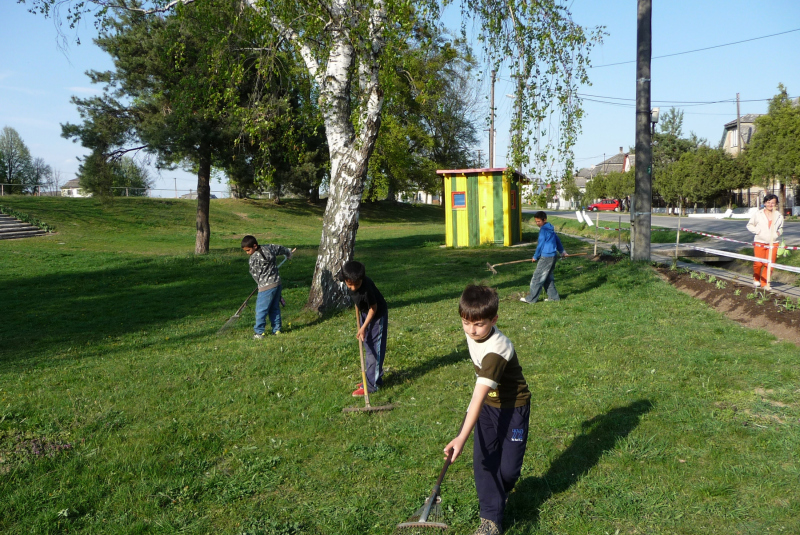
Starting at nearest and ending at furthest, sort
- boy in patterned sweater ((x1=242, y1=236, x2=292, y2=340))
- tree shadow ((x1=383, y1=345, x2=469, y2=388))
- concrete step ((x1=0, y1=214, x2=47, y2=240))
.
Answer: tree shadow ((x1=383, y1=345, x2=469, y2=388))
boy in patterned sweater ((x1=242, y1=236, x2=292, y2=340))
concrete step ((x1=0, y1=214, x2=47, y2=240))

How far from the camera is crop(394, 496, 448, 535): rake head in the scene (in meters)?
3.58

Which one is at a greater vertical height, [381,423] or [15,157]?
[15,157]

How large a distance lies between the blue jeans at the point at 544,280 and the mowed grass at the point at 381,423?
356 millimetres

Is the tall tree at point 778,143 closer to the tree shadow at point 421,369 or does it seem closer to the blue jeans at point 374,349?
the tree shadow at point 421,369

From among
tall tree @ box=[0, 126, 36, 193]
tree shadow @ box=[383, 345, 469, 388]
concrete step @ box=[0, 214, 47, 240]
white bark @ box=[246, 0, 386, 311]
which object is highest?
tall tree @ box=[0, 126, 36, 193]

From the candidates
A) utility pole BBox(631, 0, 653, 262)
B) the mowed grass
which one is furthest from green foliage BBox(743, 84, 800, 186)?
the mowed grass

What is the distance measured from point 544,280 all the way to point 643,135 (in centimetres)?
562

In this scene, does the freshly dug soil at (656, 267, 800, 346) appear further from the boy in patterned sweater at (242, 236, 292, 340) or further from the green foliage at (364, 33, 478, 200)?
the green foliage at (364, 33, 478, 200)

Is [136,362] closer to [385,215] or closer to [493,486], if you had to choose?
[493,486]

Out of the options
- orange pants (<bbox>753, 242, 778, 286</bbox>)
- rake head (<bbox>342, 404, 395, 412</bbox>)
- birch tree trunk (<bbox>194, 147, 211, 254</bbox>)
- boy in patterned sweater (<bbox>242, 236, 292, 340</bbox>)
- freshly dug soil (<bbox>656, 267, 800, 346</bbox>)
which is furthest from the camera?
birch tree trunk (<bbox>194, 147, 211, 254</bbox>)

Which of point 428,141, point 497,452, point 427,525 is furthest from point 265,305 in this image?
point 428,141

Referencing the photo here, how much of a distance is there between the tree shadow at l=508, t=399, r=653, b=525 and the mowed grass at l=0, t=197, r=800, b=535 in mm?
17

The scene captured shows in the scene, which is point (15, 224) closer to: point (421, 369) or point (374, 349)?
point (421, 369)

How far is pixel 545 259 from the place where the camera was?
1091cm
